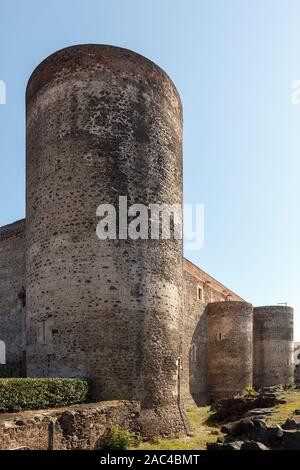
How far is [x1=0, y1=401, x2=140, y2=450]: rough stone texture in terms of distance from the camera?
33.4ft

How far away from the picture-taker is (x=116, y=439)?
41.8ft

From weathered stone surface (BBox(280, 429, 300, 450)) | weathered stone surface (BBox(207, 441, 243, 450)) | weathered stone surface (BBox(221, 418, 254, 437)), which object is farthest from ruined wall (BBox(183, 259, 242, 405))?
weathered stone surface (BBox(280, 429, 300, 450))

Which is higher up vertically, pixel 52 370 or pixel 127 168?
pixel 127 168

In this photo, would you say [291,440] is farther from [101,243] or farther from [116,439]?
[101,243]

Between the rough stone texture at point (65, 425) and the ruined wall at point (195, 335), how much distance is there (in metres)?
13.1

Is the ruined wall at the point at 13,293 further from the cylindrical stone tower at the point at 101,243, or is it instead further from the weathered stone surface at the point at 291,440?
the weathered stone surface at the point at 291,440

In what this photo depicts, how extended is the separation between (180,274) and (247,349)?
1455 cm

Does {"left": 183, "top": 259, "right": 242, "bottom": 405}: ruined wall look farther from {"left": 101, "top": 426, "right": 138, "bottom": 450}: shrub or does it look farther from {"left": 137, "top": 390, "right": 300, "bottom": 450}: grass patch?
{"left": 101, "top": 426, "right": 138, "bottom": 450}: shrub

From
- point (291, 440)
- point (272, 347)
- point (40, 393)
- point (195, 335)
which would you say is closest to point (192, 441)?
point (40, 393)

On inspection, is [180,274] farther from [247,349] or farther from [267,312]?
[267,312]

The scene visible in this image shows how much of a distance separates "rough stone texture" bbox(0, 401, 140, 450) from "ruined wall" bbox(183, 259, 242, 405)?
1306cm

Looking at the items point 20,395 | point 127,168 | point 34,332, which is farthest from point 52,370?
point 127,168
